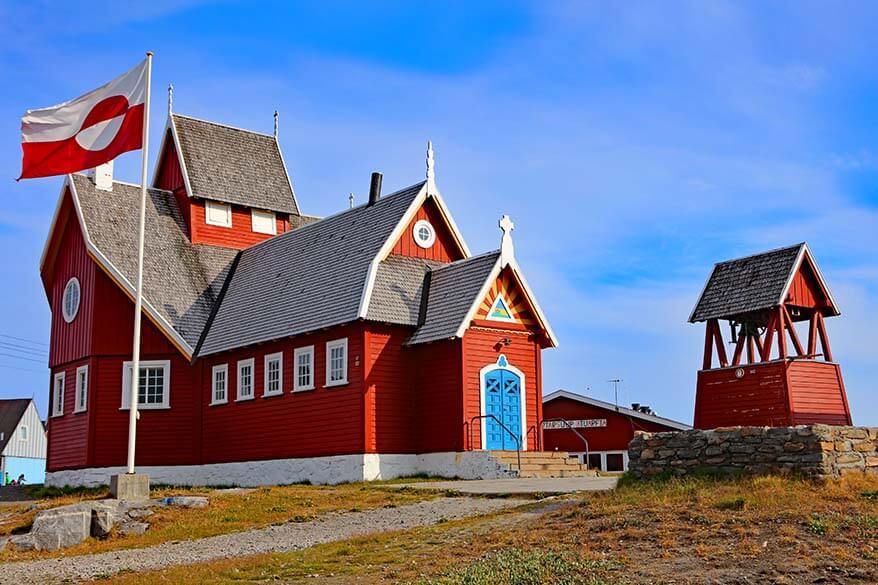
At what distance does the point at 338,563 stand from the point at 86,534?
7605 millimetres

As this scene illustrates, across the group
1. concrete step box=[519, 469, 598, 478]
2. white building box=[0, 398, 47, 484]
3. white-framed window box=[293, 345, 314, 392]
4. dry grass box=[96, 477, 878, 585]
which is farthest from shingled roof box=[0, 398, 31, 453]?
dry grass box=[96, 477, 878, 585]

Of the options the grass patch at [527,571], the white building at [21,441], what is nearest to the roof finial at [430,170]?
the grass patch at [527,571]

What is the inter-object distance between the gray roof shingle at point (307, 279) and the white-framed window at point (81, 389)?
165 inches

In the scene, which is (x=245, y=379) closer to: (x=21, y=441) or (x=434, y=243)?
(x=434, y=243)

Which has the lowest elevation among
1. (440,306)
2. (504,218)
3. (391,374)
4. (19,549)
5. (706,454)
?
(19,549)

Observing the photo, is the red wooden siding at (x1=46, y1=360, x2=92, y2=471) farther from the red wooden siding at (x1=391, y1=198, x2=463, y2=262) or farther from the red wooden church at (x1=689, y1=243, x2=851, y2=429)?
the red wooden church at (x1=689, y1=243, x2=851, y2=429)

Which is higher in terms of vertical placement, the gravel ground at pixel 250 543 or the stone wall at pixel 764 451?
the stone wall at pixel 764 451

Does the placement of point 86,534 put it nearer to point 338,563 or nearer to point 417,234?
point 338,563

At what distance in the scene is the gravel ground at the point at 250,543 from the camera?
50.2ft

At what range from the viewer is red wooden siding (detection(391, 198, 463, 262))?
101 ft

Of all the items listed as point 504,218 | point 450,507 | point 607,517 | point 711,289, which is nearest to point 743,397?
point 711,289

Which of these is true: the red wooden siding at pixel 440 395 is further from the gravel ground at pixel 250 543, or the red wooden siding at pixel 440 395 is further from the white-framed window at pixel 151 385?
the white-framed window at pixel 151 385

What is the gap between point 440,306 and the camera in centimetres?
2891

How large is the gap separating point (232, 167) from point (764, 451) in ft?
90.4
